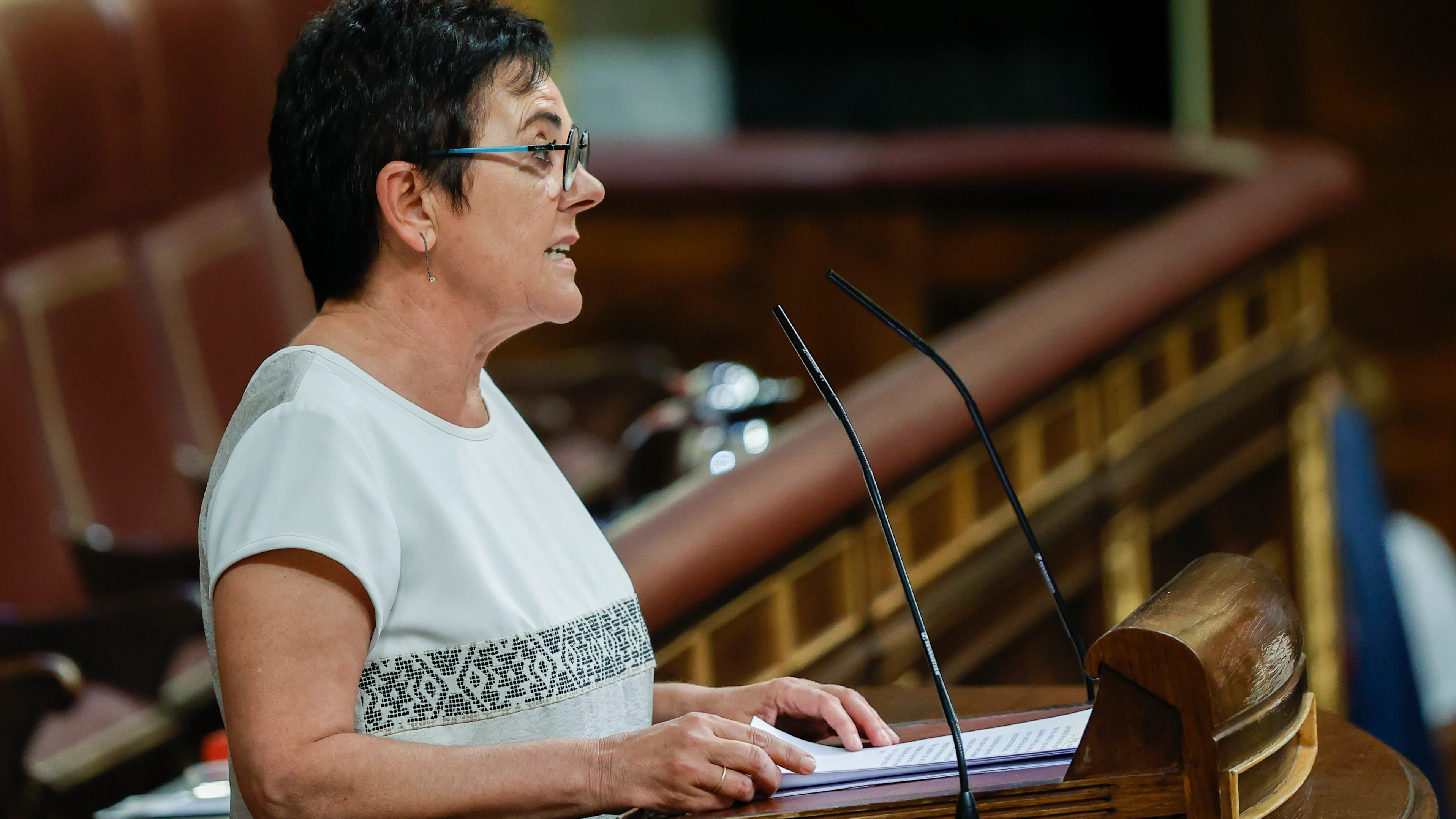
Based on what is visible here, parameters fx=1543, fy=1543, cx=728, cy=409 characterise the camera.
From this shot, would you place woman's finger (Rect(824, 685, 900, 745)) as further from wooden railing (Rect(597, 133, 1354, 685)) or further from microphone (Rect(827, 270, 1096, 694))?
wooden railing (Rect(597, 133, 1354, 685))

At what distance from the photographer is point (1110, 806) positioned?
0.90 meters

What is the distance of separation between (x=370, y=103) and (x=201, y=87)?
8.20 ft

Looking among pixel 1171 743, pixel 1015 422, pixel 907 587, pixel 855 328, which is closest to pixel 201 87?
pixel 855 328

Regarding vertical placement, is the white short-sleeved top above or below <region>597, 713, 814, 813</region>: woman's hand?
above

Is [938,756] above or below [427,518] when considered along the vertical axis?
below

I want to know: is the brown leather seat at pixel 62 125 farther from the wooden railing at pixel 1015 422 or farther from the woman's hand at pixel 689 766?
the woman's hand at pixel 689 766

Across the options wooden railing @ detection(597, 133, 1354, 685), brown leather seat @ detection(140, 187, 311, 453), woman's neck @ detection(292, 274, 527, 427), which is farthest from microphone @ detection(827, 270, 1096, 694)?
brown leather seat @ detection(140, 187, 311, 453)

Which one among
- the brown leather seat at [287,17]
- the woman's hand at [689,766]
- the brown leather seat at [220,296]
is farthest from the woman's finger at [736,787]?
the brown leather seat at [287,17]

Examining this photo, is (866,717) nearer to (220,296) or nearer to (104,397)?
(104,397)

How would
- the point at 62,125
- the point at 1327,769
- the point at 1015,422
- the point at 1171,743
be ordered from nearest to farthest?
the point at 1171,743 < the point at 1327,769 < the point at 1015,422 < the point at 62,125

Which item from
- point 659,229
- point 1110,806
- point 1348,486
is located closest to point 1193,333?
point 1348,486

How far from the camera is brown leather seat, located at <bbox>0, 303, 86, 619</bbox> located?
273cm

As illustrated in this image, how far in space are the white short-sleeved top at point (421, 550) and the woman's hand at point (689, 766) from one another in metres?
0.11

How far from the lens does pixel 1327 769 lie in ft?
3.64
